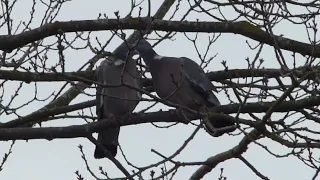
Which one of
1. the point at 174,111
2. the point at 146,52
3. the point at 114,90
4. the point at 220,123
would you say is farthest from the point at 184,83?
the point at 220,123

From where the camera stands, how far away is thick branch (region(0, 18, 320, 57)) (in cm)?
554

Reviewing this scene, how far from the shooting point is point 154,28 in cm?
565

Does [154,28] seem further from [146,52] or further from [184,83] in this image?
[146,52]

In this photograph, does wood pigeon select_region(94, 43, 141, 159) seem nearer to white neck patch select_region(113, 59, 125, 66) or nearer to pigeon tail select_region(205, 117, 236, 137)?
white neck patch select_region(113, 59, 125, 66)

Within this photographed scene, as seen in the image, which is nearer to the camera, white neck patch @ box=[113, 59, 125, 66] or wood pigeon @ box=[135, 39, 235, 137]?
wood pigeon @ box=[135, 39, 235, 137]

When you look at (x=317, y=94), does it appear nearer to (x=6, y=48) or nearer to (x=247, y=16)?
(x=247, y=16)

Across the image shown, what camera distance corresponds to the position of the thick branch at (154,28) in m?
5.54

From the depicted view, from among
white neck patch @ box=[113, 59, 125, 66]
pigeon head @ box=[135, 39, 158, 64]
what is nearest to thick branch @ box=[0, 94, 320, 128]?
white neck patch @ box=[113, 59, 125, 66]

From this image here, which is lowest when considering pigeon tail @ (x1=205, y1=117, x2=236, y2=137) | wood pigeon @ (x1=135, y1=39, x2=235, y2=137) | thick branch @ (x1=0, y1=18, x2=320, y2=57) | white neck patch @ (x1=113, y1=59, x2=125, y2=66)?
pigeon tail @ (x1=205, y1=117, x2=236, y2=137)

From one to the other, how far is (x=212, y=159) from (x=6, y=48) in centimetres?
174

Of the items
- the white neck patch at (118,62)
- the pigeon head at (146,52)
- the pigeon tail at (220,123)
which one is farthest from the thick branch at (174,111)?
the pigeon head at (146,52)

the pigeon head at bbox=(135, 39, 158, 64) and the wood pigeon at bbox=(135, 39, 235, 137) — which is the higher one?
the pigeon head at bbox=(135, 39, 158, 64)

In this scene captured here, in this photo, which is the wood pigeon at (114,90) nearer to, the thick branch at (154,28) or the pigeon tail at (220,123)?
the thick branch at (154,28)

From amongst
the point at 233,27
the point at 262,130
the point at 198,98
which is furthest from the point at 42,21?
the point at 262,130
